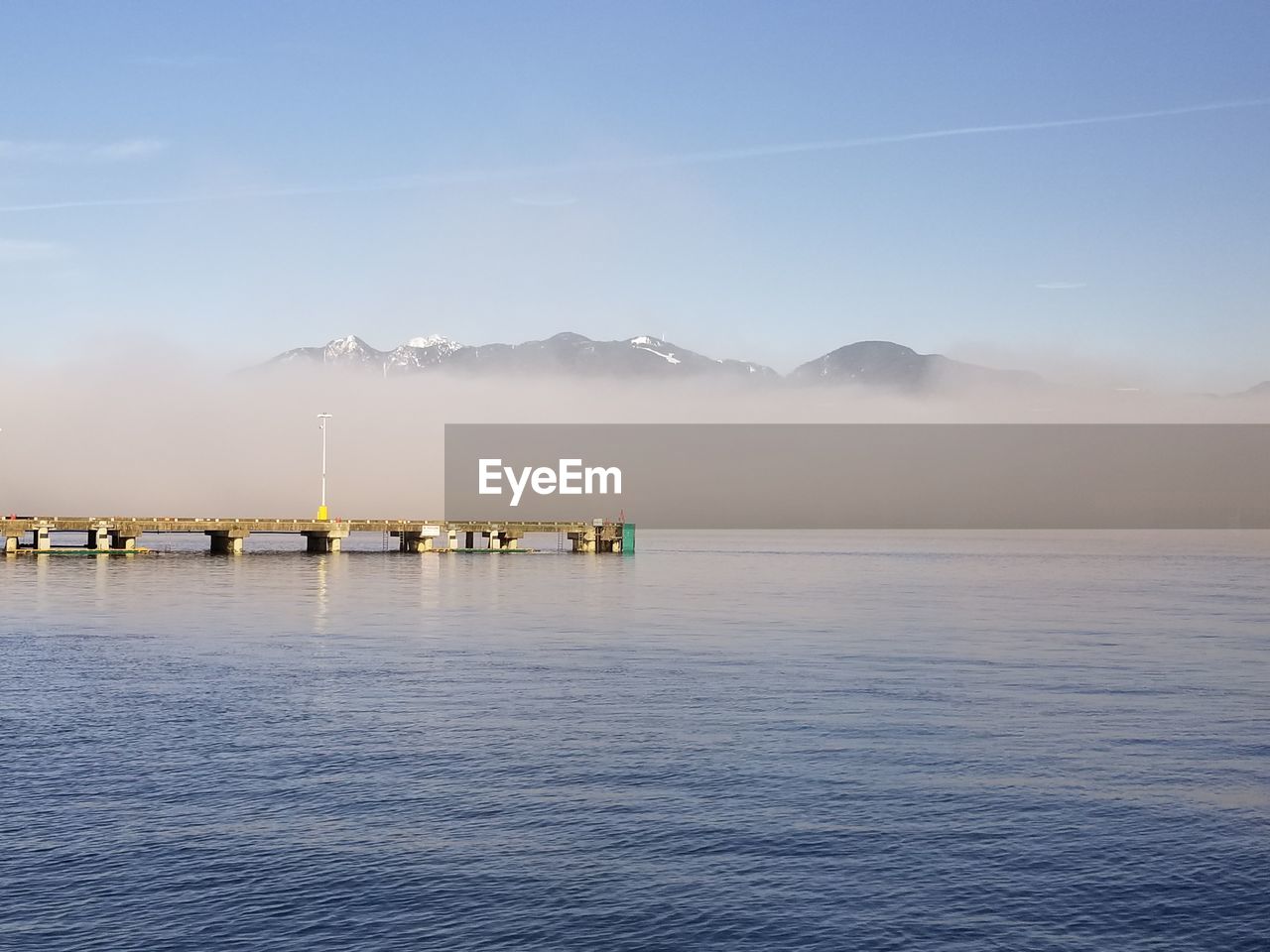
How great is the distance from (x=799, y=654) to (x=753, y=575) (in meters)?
95.1

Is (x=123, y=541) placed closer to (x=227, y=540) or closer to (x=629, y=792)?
(x=227, y=540)

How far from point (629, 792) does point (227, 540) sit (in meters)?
174

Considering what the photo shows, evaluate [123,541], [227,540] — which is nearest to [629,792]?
[123,541]

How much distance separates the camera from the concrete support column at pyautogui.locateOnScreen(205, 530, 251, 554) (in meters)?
186

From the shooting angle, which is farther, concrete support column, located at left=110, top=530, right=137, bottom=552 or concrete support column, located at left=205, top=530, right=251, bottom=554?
concrete support column, located at left=205, top=530, right=251, bottom=554

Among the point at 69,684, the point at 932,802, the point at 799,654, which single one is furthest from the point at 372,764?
the point at 799,654

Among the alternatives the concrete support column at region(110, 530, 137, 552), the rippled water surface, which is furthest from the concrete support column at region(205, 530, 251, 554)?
the rippled water surface

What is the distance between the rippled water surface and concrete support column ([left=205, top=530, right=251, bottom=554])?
12205 centimetres

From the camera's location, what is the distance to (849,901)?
21.6m

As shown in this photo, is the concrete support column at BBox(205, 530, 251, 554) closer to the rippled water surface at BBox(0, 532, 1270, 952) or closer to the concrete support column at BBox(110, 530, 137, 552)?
the concrete support column at BBox(110, 530, 137, 552)

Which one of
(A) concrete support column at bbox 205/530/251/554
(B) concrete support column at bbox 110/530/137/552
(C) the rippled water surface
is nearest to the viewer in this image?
(C) the rippled water surface

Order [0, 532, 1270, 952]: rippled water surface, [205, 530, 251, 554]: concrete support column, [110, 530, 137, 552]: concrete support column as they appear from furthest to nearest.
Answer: [205, 530, 251, 554]: concrete support column, [110, 530, 137, 552]: concrete support column, [0, 532, 1270, 952]: rippled water surface

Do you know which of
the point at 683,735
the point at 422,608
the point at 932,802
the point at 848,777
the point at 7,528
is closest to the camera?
the point at 932,802

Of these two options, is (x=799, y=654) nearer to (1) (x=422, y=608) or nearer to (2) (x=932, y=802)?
(2) (x=932, y=802)
